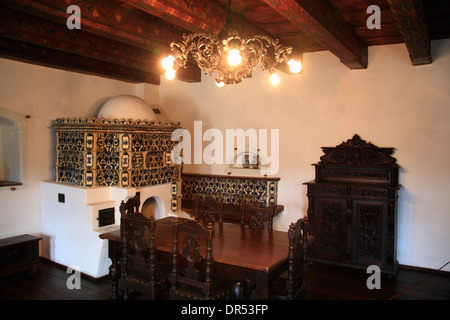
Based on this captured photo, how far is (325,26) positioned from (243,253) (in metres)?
2.27

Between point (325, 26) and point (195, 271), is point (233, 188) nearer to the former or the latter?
point (195, 271)

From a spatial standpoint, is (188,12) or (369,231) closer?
(188,12)

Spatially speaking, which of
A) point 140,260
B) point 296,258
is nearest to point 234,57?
point 296,258

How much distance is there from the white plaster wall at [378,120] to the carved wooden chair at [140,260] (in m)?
3.01

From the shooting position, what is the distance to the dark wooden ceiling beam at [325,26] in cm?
291

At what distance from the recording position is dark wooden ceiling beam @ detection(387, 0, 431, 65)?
2789 mm

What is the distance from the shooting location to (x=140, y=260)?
340 cm

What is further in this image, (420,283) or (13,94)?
(13,94)

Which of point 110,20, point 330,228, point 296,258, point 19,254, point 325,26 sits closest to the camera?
point 296,258

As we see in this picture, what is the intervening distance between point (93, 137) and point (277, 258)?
3.19 metres

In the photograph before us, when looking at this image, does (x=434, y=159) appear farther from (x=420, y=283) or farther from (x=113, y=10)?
(x=113, y=10)

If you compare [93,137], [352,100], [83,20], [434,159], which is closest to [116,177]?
[93,137]

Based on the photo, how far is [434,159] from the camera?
490 cm

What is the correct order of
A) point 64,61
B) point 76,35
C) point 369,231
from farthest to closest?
1. point 64,61
2. point 369,231
3. point 76,35
